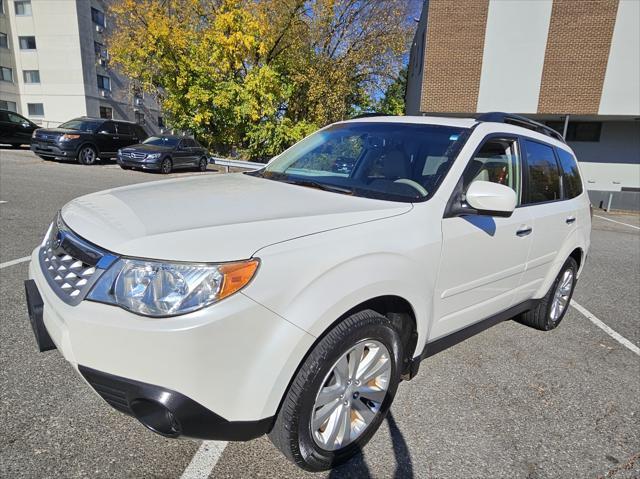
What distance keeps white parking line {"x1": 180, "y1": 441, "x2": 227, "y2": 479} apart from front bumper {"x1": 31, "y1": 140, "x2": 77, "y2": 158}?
1606 cm

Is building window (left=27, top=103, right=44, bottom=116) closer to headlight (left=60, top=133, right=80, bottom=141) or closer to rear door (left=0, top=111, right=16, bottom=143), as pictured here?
rear door (left=0, top=111, right=16, bottom=143)

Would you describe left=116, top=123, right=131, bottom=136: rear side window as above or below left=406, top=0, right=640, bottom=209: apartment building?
below

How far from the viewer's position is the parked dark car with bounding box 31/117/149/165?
15.5 metres

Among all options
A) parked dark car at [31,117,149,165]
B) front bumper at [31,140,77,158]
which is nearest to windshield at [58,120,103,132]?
parked dark car at [31,117,149,165]

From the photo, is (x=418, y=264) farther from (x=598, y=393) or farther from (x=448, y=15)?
(x=448, y=15)

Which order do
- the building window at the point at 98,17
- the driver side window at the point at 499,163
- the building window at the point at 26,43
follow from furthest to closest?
the building window at the point at 98,17, the building window at the point at 26,43, the driver side window at the point at 499,163

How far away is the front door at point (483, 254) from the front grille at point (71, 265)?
1.76 meters

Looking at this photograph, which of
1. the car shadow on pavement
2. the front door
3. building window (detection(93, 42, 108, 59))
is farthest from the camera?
building window (detection(93, 42, 108, 59))

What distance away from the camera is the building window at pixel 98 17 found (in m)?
37.7

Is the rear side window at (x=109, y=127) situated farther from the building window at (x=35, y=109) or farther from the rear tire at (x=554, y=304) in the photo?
the building window at (x=35, y=109)

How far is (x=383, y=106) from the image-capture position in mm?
33250

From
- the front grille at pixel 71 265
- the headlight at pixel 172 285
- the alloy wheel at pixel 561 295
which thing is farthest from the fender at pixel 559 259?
the front grille at pixel 71 265

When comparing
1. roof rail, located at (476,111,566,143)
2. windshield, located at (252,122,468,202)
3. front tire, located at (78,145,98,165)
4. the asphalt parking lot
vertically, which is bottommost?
front tire, located at (78,145,98,165)

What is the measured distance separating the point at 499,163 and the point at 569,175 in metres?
1.35
